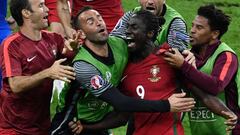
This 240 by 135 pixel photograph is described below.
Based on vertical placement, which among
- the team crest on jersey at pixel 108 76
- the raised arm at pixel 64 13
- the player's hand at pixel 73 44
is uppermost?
the player's hand at pixel 73 44

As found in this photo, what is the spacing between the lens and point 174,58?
298 inches

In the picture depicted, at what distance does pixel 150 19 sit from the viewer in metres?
7.92

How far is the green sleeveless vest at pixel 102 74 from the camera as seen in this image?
309 inches

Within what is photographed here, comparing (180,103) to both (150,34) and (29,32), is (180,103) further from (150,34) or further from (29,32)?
(29,32)

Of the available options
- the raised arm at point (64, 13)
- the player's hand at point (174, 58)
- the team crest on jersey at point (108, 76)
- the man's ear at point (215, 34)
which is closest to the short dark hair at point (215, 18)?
the man's ear at point (215, 34)

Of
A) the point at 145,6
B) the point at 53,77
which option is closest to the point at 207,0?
the point at 145,6

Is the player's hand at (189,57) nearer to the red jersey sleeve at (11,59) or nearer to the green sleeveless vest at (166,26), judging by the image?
the green sleeveless vest at (166,26)

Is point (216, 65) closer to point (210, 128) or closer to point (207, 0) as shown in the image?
point (210, 128)

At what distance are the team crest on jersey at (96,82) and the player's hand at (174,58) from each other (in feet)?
1.94

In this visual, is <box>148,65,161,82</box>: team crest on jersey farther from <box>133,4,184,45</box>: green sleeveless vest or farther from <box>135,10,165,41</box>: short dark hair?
<box>133,4,184,45</box>: green sleeveless vest

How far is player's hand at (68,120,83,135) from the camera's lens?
8.17 metres

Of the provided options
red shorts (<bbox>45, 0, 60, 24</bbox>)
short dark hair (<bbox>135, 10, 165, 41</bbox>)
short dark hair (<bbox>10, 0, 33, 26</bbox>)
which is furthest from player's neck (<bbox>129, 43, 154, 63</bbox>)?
red shorts (<bbox>45, 0, 60, 24</bbox>)

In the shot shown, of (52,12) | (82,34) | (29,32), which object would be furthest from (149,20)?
(52,12)

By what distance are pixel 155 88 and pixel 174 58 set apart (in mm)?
375
